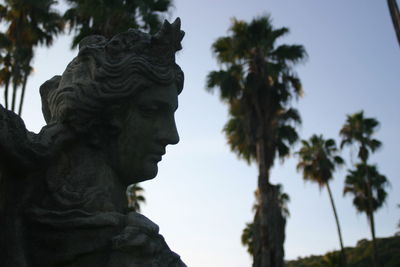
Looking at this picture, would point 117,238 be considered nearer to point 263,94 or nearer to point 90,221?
point 90,221

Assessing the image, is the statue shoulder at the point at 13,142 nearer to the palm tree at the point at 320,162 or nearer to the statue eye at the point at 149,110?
the statue eye at the point at 149,110

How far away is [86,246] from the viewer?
1989 mm

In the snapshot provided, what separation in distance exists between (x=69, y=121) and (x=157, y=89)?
45cm

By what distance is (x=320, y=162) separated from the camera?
25.8 metres

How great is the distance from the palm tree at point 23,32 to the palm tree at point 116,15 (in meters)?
4.48

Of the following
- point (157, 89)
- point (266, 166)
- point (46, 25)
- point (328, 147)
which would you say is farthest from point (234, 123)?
point (157, 89)

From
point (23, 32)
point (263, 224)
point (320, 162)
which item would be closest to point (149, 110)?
point (263, 224)

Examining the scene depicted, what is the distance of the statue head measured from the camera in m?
2.18

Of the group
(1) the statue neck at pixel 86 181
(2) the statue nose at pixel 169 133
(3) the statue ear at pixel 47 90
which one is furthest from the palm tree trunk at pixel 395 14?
(1) the statue neck at pixel 86 181

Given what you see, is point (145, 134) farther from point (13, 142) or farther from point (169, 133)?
point (13, 142)

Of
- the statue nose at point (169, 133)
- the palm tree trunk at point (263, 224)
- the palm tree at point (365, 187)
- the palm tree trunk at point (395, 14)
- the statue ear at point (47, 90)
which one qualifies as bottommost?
the statue nose at point (169, 133)

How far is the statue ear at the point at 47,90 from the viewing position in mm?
2543

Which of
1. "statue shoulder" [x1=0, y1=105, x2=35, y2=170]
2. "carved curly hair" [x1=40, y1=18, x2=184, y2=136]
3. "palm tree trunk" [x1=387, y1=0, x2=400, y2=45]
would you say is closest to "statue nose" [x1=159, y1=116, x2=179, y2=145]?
"carved curly hair" [x1=40, y1=18, x2=184, y2=136]

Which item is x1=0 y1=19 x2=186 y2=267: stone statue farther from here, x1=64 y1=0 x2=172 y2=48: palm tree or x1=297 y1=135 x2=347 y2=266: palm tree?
x1=297 y1=135 x2=347 y2=266: palm tree
